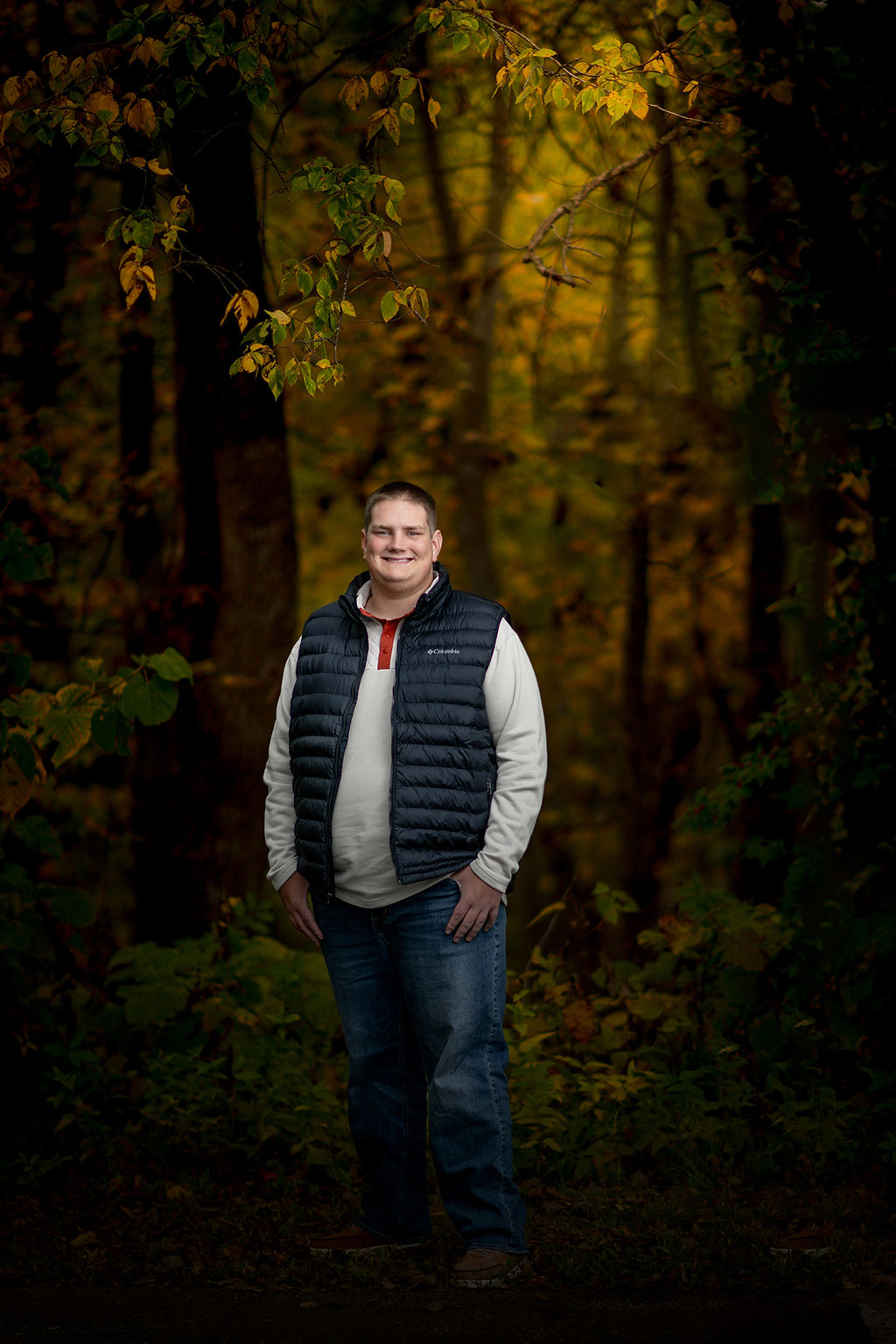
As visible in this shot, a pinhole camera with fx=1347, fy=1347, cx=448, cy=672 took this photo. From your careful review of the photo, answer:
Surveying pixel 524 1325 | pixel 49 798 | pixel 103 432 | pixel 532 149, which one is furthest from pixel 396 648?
pixel 103 432

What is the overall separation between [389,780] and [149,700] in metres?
1.35

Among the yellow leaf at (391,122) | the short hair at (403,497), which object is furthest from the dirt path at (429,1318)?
the yellow leaf at (391,122)

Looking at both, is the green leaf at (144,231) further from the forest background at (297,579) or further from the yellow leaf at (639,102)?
the yellow leaf at (639,102)

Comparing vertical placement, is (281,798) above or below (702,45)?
below

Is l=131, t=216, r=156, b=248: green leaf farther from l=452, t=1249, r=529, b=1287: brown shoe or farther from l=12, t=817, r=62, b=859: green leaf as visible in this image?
l=452, t=1249, r=529, b=1287: brown shoe

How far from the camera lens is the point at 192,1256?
173 inches

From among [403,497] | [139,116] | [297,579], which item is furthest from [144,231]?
[297,579]

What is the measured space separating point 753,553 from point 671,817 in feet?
14.0

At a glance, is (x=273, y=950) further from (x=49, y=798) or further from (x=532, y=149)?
(x=532, y=149)

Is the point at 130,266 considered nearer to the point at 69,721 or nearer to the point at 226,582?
the point at 69,721

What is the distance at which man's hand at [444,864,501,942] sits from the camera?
3.89 m

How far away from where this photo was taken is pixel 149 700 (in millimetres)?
4922

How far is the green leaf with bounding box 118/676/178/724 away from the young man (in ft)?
2.98

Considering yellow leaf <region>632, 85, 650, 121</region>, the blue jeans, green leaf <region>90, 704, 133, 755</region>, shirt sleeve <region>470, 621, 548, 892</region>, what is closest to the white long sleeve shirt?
shirt sleeve <region>470, 621, 548, 892</region>
